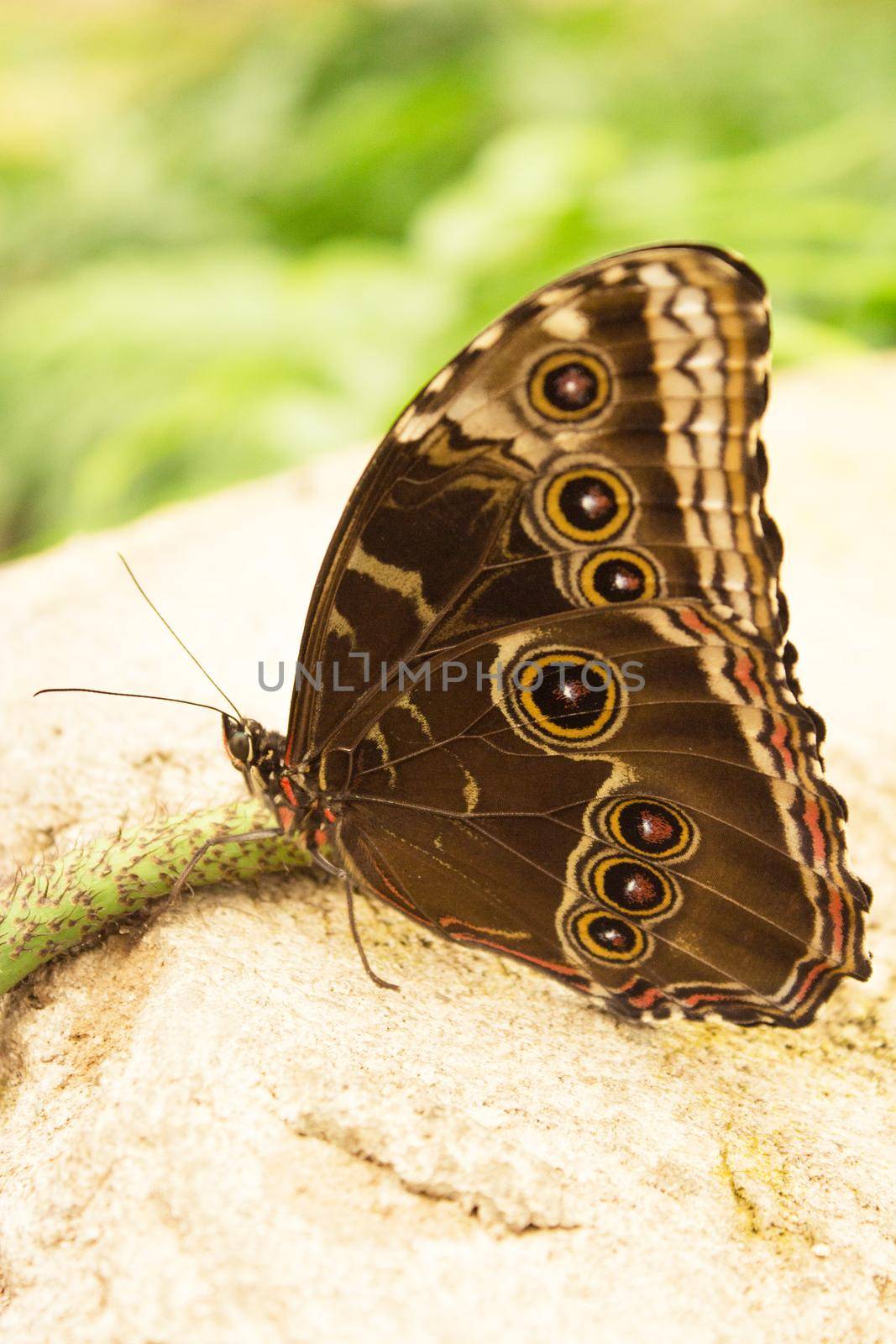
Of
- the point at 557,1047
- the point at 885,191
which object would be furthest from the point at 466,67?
the point at 557,1047

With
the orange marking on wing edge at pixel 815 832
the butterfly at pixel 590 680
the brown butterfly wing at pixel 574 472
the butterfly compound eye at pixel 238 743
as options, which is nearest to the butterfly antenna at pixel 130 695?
the butterfly compound eye at pixel 238 743

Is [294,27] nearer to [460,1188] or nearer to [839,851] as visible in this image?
[839,851]

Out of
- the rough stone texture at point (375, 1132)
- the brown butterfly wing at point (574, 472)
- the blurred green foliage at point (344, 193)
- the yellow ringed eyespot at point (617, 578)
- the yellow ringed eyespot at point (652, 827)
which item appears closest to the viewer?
the rough stone texture at point (375, 1132)

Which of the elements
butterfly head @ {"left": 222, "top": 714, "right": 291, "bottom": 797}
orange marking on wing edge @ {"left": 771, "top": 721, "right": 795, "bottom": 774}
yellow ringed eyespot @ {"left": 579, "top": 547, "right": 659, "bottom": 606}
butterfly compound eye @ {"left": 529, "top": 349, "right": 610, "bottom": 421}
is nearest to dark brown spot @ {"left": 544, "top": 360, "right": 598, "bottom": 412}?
butterfly compound eye @ {"left": 529, "top": 349, "right": 610, "bottom": 421}

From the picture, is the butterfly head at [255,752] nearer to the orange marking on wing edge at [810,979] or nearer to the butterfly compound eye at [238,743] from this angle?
the butterfly compound eye at [238,743]

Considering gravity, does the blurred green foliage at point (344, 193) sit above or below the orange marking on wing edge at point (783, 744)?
above
